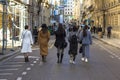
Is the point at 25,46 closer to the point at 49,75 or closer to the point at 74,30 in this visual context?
the point at 74,30

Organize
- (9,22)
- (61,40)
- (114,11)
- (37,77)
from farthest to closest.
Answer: (114,11), (9,22), (61,40), (37,77)

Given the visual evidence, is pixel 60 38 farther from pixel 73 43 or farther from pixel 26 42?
pixel 26 42

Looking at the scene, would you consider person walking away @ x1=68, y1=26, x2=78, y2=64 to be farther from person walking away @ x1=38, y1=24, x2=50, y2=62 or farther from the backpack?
person walking away @ x1=38, y1=24, x2=50, y2=62

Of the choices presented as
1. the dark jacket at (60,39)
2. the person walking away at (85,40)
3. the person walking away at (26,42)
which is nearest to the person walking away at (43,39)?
the person walking away at (26,42)

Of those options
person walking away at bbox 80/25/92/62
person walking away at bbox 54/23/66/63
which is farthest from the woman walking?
person walking away at bbox 80/25/92/62

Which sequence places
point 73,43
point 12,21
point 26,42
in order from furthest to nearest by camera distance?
point 12,21 < point 26,42 < point 73,43

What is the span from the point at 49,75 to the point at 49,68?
227 cm

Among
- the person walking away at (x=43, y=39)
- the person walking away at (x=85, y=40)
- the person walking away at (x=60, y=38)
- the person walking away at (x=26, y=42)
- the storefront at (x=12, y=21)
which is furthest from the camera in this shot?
the storefront at (x=12, y=21)

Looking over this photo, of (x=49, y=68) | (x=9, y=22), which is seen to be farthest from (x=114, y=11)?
(x=49, y=68)

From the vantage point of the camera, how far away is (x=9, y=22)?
35.6 metres

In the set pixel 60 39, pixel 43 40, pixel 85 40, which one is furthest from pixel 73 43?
pixel 43 40

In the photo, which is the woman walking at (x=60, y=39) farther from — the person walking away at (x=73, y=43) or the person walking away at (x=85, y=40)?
the person walking away at (x=85, y=40)

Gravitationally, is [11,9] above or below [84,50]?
above

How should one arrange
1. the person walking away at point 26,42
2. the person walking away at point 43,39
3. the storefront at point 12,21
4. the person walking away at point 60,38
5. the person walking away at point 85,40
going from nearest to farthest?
the person walking away at point 60,38 → the person walking away at point 43,39 → the person walking away at point 26,42 → the person walking away at point 85,40 → the storefront at point 12,21
